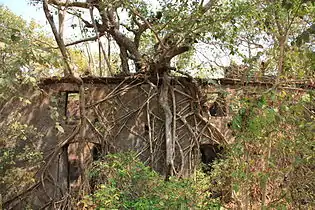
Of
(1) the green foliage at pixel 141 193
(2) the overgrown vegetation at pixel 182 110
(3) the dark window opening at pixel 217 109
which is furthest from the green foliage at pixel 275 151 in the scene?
(3) the dark window opening at pixel 217 109

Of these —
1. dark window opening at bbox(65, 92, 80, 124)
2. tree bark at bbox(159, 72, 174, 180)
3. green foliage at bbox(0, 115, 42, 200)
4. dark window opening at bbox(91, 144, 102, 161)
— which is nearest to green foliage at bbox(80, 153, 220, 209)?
tree bark at bbox(159, 72, 174, 180)

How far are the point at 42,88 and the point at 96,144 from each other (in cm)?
155

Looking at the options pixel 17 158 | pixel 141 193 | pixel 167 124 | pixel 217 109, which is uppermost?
pixel 217 109

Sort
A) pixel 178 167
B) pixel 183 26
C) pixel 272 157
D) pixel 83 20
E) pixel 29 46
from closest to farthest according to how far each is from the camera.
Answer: pixel 29 46 < pixel 272 157 < pixel 183 26 < pixel 178 167 < pixel 83 20

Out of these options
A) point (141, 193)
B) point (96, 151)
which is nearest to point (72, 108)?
point (96, 151)

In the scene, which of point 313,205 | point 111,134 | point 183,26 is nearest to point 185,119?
point 111,134

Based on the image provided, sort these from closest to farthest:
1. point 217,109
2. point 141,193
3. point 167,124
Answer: point 141,193 < point 167,124 < point 217,109

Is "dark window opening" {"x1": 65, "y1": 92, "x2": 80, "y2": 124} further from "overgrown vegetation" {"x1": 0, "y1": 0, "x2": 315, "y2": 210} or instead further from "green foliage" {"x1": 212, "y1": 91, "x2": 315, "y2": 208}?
"green foliage" {"x1": 212, "y1": 91, "x2": 315, "y2": 208}

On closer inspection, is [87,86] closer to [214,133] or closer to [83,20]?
[83,20]

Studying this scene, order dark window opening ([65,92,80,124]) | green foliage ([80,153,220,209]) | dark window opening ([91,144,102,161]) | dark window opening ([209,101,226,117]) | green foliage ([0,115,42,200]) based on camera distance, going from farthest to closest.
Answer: dark window opening ([209,101,226,117]) → dark window opening ([65,92,80,124]) → dark window opening ([91,144,102,161]) → green foliage ([0,115,42,200]) → green foliage ([80,153,220,209])

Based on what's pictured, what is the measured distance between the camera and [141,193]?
4.70 m

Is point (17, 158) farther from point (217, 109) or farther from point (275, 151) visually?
point (275, 151)

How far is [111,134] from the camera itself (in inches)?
267

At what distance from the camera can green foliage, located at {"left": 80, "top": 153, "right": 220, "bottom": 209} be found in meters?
4.25
